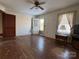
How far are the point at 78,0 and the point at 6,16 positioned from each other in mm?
6155

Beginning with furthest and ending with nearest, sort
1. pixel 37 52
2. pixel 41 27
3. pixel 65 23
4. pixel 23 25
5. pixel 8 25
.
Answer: pixel 41 27 < pixel 23 25 < pixel 8 25 < pixel 65 23 < pixel 37 52

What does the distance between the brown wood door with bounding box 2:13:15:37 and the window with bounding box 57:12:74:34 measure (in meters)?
4.50

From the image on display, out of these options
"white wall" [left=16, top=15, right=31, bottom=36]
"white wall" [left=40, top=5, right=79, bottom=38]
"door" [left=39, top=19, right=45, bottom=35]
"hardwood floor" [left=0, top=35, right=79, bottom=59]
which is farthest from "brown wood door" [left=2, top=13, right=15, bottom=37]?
"hardwood floor" [left=0, top=35, right=79, bottom=59]

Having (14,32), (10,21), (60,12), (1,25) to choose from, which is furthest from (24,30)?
(60,12)

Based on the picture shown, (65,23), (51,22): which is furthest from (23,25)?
(65,23)

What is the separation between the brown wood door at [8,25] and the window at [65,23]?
177 inches

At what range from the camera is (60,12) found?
629 centimetres

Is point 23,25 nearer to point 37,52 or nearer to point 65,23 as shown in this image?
point 65,23

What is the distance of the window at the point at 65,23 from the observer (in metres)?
5.41

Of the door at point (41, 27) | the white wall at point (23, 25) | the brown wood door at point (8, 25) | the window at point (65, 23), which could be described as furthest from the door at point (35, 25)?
the window at point (65, 23)

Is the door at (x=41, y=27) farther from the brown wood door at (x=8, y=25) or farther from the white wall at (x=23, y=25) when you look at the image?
the brown wood door at (x=8, y=25)

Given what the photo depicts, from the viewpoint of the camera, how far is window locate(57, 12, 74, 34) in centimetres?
541

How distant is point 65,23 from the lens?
5.84 metres

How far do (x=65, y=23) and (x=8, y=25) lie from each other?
5.22m
